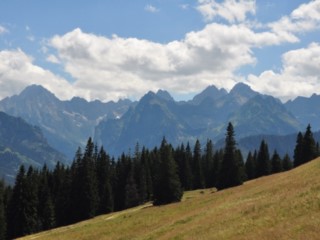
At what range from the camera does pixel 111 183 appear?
421ft

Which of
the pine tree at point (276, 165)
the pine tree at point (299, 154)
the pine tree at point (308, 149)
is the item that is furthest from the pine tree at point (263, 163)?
the pine tree at point (308, 149)

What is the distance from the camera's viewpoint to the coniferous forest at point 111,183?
297 ft

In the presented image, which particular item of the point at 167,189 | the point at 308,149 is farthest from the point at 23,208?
the point at 308,149

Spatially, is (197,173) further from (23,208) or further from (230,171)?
(23,208)

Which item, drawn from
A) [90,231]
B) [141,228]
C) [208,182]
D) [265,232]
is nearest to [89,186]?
[208,182]

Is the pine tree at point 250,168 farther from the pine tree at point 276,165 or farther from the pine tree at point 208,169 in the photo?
the pine tree at point 208,169

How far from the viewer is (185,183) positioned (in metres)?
134

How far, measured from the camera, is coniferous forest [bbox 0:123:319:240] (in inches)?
3558

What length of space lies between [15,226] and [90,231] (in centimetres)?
4795

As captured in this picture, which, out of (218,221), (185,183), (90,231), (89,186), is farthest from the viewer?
(185,183)

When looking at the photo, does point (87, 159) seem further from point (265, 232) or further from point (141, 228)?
point (265, 232)

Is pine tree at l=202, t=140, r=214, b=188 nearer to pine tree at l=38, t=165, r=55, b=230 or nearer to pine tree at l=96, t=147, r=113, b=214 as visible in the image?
pine tree at l=96, t=147, r=113, b=214

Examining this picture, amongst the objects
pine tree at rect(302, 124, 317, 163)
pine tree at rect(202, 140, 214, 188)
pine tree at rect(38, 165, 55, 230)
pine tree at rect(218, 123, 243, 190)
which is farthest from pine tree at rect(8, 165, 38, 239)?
pine tree at rect(302, 124, 317, 163)

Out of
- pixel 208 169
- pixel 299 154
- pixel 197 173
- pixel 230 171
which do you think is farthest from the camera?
pixel 208 169
